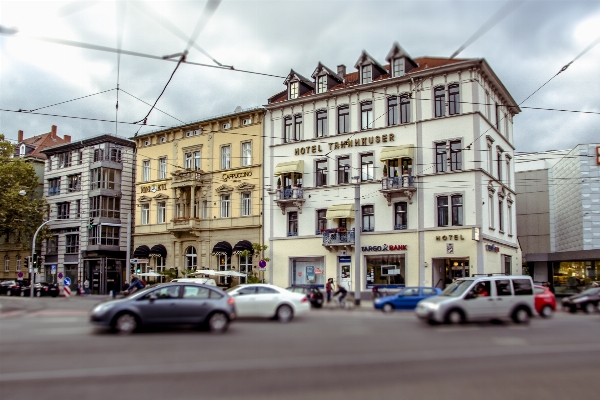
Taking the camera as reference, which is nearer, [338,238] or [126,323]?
[126,323]

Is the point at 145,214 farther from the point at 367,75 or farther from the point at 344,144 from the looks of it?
the point at 367,75

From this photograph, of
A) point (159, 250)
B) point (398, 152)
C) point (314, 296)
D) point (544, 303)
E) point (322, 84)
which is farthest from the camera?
point (159, 250)

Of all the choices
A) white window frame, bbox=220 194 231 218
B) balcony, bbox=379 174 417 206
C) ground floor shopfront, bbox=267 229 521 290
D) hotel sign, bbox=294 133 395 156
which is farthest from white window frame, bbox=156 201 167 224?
balcony, bbox=379 174 417 206

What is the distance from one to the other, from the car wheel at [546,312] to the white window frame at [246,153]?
34.9 m

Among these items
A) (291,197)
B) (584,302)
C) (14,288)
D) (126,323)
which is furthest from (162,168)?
(584,302)

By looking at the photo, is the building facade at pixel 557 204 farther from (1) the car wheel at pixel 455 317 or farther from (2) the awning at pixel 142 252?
(1) the car wheel at pixel 455 317

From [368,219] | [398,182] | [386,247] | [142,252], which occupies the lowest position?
[142,252]

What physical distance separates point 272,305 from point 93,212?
46791 millimetres

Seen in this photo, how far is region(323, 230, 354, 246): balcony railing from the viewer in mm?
40625

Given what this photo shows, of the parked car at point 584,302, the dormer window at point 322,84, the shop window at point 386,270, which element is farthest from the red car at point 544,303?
the dormer window at point 322,84

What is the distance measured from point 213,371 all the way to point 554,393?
6.22 metres

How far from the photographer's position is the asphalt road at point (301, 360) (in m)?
10.3

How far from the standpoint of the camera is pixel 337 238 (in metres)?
41.2

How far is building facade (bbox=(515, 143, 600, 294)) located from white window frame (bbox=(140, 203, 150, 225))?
1377 inches
